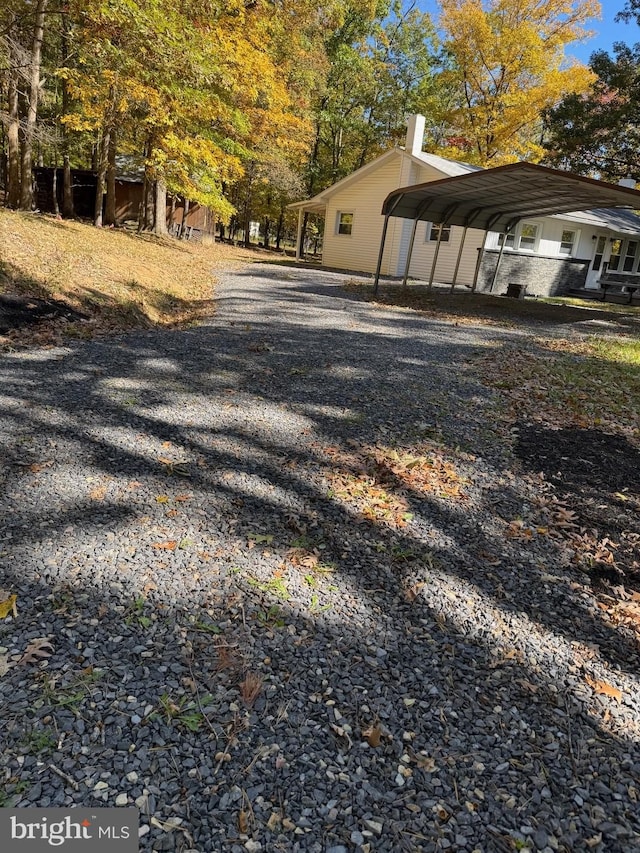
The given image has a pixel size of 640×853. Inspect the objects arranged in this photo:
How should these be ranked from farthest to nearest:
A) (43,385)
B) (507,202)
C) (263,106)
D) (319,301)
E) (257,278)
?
(263,106) < (257,278) < (507,202) < (319,301) < (43,385)

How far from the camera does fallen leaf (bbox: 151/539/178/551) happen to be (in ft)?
8.51

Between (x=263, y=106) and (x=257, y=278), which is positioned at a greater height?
(x=263, y=106)

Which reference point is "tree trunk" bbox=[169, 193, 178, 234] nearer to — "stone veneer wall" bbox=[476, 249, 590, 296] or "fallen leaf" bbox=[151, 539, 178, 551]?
"stone veneer wall" bbox=[476, 249, 590, 296]

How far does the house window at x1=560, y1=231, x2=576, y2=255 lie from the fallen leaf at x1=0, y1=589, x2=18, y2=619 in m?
21.7

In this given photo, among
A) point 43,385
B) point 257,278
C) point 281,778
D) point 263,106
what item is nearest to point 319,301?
point 257,278

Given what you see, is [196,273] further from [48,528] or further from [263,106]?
[48,528]

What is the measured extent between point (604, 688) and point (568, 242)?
21.2m

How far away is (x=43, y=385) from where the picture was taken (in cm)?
459

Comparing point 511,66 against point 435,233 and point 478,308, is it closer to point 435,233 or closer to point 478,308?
point 435,233

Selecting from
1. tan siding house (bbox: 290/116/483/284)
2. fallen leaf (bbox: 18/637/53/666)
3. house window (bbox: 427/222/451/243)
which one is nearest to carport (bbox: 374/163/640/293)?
tan siding house (bbox: 290/116/483/284)

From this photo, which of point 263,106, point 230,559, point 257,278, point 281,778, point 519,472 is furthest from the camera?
point 263,106

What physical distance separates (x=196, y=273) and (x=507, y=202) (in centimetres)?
810

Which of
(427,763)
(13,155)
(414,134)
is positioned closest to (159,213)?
(13,155)

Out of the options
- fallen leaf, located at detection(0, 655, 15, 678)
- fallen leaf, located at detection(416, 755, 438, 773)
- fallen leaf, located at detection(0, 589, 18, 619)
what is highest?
fallen leaf, located at detection(0, 589, 18, 619)
